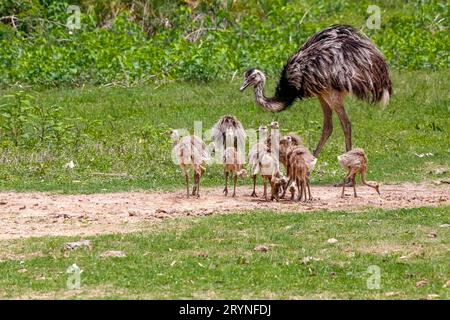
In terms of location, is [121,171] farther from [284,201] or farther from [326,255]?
[326,255]

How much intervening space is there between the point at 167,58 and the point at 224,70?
0.98m

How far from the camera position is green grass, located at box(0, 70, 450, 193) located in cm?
1477

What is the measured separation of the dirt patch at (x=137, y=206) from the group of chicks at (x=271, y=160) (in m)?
0.18

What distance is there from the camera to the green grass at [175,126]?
14773mm

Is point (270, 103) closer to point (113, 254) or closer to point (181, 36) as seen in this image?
point (113, 254)

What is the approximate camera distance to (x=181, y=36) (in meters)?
22.2

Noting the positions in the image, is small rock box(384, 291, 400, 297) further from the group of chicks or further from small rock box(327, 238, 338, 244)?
the group of chicks

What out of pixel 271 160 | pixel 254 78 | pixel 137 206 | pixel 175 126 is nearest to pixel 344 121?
pixel 254 78

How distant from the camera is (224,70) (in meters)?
20.3

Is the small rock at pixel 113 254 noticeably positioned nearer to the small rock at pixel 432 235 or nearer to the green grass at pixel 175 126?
the small rock at pixel 432 235

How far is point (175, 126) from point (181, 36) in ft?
16.9

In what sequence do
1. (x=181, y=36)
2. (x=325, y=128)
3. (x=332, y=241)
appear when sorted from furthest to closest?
(x=181, y=36) < (x=325, y=128) < (x=332, y=241)

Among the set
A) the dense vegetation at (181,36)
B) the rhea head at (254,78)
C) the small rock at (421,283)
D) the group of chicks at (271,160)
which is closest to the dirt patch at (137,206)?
the group of chicks at (271,160)

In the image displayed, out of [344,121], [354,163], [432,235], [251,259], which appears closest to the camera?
[251,259]
